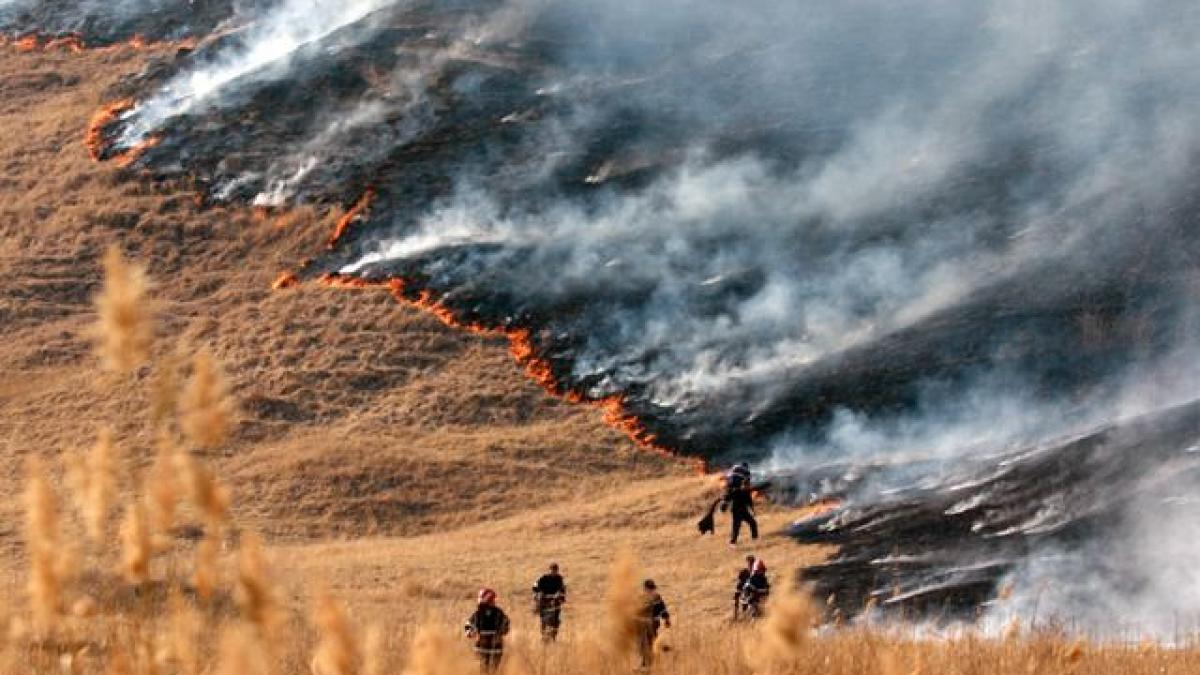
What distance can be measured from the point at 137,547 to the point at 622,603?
3.93 ft

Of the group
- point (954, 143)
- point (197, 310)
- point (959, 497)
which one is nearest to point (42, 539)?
point (959, 497)

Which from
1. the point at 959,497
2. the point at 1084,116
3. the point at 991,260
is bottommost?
the point at 959,497

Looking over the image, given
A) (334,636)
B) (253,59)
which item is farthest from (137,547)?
(253,59)

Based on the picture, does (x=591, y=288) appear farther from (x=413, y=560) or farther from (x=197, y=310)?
(x=413, y=560)

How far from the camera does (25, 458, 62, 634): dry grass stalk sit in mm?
4004

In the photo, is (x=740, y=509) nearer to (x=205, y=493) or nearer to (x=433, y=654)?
(x=205, y=493)

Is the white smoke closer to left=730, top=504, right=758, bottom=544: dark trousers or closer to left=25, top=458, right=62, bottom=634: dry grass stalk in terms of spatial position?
left=730, top=504, right=758, bottom=544: dark trousers

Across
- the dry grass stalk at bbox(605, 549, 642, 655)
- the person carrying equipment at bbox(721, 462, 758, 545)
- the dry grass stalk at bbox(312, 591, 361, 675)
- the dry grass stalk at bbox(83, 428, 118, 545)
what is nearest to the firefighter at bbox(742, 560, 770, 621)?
the person carrying equipment at bbox(721, 462, 758, 545)

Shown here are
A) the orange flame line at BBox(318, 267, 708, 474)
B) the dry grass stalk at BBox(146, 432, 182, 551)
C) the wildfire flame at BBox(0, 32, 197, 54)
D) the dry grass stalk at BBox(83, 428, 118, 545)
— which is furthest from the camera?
the wildfire flame at BBox(0, 32, 197, 54)

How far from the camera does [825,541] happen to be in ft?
101

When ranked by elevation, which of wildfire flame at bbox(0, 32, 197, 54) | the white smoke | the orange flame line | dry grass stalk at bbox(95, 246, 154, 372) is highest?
wildfire flame at bbox(0, 32, 197, 54)

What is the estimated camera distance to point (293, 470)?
128 feet

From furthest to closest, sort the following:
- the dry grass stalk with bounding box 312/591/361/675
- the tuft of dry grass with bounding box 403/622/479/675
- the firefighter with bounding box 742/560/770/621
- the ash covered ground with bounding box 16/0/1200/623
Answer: the ash covered ground with bounding box 16/0/1200/623 < the firefighter with bounding box 742/560/770/621 < the dry grass stalk with bounding box 312/591/361/675 < the tuft of dry grass with bounding box 403/622/479/675

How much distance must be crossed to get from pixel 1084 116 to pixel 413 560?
29812mm
